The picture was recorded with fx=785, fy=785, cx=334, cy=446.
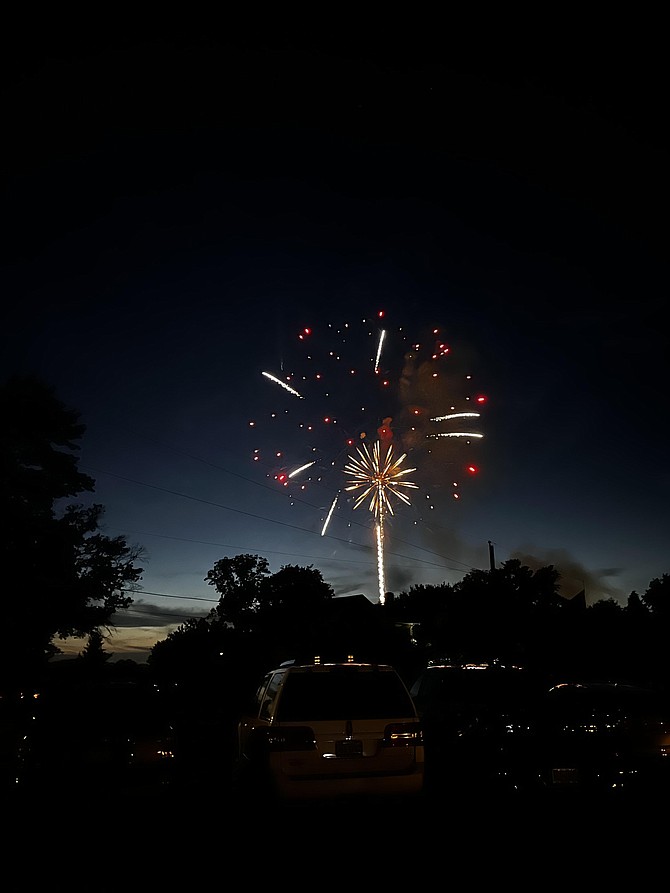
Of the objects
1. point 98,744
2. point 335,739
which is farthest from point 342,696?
point 98,744

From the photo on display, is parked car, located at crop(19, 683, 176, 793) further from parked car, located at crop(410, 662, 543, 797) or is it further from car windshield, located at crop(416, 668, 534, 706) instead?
car windshield, located at crop(416, 668, 534, 706)

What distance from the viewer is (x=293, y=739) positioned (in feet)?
26.8

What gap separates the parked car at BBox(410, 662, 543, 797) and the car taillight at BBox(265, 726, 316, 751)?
114 inches

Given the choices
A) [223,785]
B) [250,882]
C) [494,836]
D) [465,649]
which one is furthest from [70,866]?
[465,649]

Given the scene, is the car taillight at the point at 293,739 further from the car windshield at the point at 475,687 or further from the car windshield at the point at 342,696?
the car windshield at the point at 475,687

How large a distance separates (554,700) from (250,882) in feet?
16.5

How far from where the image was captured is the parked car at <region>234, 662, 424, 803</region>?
26.6 ft

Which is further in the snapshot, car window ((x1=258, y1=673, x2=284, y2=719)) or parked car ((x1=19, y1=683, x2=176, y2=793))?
parked car ((x1=19, y1=683, x2=176, y2=793))

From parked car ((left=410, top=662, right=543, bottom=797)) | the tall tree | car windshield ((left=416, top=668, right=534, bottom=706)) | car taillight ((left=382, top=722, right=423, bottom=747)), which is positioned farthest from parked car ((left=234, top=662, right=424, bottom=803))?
the tall tree

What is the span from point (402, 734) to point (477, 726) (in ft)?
9.20

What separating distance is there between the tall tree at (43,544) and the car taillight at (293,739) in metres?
24.2

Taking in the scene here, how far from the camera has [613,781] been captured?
9.05 m

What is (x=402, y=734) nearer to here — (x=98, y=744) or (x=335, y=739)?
(x=335, y=739)

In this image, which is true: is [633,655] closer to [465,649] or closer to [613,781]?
[465,649]
